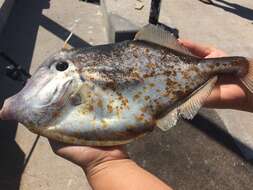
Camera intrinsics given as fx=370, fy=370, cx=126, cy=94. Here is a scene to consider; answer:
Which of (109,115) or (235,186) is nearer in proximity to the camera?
(109,115)

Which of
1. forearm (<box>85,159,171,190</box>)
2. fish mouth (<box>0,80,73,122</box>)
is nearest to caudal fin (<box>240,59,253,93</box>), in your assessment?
forearm (<box>85,159,171,190</box>)

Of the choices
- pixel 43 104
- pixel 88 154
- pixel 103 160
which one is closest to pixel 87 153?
pixel 88 154

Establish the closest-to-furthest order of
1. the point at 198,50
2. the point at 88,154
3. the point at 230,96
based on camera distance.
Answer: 1. the point at 88,154
2. the point at 230,96
3. the point at 198,50

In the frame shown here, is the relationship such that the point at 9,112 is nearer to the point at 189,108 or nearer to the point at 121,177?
the point at 121,177

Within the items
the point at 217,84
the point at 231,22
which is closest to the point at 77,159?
the point at 217,84

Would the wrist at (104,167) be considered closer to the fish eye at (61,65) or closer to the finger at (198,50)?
the fish eye at (61,65)

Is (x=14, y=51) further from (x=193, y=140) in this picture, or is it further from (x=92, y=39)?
(x=193, y=140)

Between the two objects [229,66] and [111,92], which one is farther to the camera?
[229,66]
